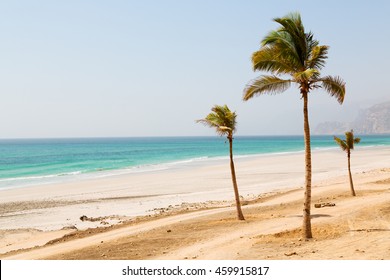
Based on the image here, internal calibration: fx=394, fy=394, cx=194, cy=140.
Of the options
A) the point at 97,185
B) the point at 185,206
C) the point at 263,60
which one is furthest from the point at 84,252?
the point at 97,185

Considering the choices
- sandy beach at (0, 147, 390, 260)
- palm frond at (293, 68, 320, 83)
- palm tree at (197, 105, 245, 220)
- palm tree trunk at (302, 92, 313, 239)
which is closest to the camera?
palm frond at (293, 68, 320, 83)

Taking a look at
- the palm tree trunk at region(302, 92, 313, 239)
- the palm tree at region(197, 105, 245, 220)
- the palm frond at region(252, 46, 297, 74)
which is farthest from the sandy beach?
the palm frond at region(252, 46, 297, 74)

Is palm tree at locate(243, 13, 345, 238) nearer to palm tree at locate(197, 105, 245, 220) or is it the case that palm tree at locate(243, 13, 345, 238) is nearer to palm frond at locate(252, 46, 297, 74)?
palm frond at locate(252, 46, 297, 74)

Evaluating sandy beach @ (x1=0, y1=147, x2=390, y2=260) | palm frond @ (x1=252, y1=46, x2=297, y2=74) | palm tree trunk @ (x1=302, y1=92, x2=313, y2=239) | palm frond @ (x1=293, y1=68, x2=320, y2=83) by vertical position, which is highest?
palm frond @ (x1=252, y1=46, x2=297, y2=74)

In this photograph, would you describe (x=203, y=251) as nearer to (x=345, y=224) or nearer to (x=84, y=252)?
(x=84, y=252)

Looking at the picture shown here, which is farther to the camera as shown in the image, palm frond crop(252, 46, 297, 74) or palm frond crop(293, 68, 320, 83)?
palm frond crop(252, 46, 297, 74)

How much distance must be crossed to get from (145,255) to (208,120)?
8.43 m

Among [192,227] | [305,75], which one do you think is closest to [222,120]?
[192,227]

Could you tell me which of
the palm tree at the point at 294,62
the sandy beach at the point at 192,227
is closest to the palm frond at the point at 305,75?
the palm tree at the point at 294,62

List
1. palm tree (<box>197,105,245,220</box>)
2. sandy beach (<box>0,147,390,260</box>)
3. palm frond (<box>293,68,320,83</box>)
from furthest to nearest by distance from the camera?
palm tree (<box>197,105,245,220</box>), sandy beach (<box>0,147,390,260</box>), palm frond (<box>293,68,320,83</box>)

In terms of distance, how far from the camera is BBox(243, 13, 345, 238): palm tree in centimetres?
1426

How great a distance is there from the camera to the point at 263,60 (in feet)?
48.7

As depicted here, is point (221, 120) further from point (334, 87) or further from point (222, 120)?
point (334, 87)

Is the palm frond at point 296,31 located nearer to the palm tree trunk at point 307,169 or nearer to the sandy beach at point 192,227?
the palm tree trunk at point 307,169
